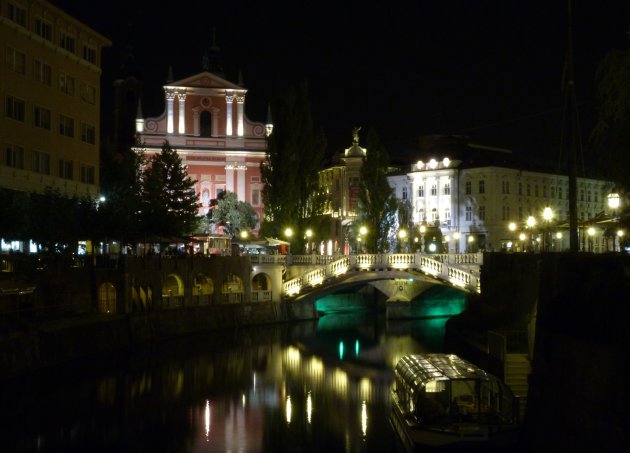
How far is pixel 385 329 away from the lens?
63.2 m

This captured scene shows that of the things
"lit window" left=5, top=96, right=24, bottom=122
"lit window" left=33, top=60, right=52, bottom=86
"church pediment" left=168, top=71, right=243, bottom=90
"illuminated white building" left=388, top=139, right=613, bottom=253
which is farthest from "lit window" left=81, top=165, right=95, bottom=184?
"illuminated white building" left=388, top=139, right=613, bottom=253

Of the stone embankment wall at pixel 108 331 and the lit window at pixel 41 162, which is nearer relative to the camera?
the stone embankment wall at pixel 108 331

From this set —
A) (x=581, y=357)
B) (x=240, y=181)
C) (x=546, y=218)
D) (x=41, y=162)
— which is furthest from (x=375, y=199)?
(x=581, y=357)

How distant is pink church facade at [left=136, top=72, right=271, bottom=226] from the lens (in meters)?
85.6

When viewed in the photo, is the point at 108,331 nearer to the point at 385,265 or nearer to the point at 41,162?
the point at 41,162

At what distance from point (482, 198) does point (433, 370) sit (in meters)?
60.0

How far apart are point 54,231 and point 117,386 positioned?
13630mm

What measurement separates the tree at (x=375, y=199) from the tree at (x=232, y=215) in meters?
11.7

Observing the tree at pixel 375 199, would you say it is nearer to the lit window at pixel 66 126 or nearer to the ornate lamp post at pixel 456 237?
the ornate lamp post at pixel 456 237

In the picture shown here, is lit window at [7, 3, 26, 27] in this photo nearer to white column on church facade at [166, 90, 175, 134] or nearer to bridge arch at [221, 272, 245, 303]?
bridge arch at [221, 272, 245, 303]

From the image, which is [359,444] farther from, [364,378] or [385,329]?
[385,329]

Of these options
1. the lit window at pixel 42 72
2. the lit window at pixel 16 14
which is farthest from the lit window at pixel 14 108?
the lit window at pixel 16 14

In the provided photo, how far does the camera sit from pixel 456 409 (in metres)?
26.2

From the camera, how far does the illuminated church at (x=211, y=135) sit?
8562 centimetres
